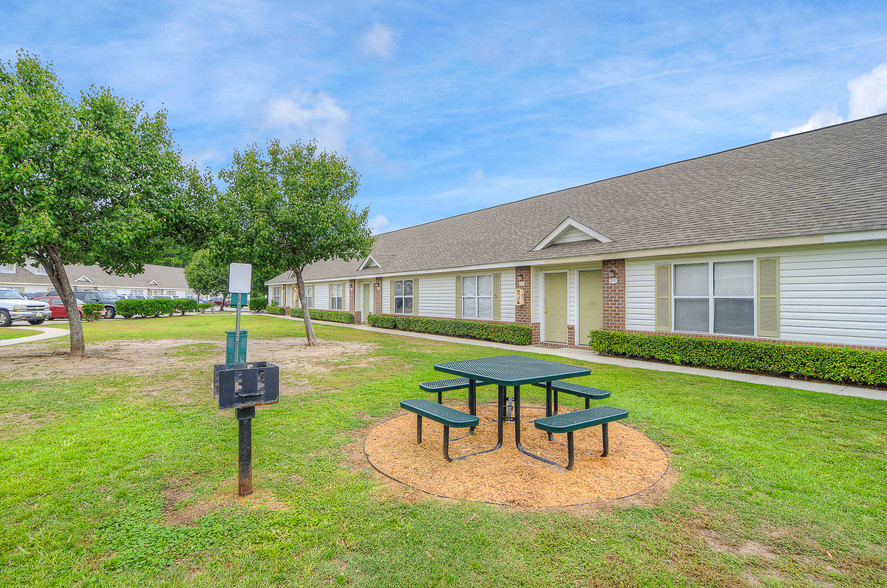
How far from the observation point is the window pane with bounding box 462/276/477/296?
54.2ft

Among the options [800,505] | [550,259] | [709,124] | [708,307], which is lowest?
[800,505]

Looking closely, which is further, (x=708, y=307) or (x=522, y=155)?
(x=522, y=155)

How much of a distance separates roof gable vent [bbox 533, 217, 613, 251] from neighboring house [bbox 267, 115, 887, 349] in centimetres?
5

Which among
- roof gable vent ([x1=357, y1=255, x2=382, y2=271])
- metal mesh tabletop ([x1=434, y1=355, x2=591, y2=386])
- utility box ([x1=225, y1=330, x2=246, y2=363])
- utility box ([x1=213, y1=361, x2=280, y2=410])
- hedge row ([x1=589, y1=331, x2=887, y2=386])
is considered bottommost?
hedge row ([x1=589, y1=331, x2=887, y2=386])

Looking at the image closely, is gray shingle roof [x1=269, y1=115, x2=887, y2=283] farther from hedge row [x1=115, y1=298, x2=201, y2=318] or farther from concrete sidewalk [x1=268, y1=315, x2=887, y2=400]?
hedge row [x1=115, y1=298, x2=201, y2=318]

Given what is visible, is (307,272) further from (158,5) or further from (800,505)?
(800,505)

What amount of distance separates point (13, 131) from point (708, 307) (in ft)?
51.3

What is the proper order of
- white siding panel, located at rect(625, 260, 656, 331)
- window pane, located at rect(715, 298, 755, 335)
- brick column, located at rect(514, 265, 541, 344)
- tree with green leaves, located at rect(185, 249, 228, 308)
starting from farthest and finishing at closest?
1. tree with green leaves, located at rect(185, 249, 228, 308)
2. brick column, located at rect(514, 265, 541, 344)
3. white siding panel, located at rect(625, 260, 656, 331)
4. window pane, located at rect(715, 298, 755, 335)

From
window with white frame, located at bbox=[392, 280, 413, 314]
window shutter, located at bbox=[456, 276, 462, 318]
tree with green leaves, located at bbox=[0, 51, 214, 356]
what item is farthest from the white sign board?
window with white frame, located at bbox=[392, 280, 413, 314]

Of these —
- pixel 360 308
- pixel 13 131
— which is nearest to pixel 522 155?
pixel 360 308

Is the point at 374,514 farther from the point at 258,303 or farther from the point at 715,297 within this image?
the point at 258,303

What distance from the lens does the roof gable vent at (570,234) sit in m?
12.3

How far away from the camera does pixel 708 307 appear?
32.4 ft

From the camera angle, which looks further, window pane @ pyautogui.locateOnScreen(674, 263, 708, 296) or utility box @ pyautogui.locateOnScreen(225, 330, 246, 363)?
window pane @ pyautogui.locateOnScreen(674, 263, 708, 296)
